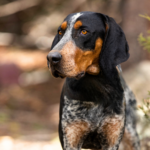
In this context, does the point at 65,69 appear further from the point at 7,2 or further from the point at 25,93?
the point at 7,2

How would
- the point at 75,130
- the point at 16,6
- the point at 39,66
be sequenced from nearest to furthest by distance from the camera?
1. the point at 75,130
2. the point at 39,66
3. the point at 16,6

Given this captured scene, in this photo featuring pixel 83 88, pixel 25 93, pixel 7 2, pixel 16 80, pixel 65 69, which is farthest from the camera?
pixel 7 2

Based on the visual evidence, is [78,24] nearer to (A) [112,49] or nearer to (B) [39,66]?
(A) [112,49]

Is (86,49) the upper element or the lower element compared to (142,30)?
upper

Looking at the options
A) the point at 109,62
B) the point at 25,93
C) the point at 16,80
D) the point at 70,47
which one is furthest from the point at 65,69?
the point at 16,80

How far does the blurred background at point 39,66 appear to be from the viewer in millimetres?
6676

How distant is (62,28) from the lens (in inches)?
127

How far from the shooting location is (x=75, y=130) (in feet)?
11.2

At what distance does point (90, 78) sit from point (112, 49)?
479 mm

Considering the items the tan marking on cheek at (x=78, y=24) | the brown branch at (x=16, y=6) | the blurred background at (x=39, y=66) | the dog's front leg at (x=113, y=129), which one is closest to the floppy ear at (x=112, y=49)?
the tan marking on cheek at (x=78, y=24)

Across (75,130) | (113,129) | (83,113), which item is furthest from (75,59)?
(113,129)

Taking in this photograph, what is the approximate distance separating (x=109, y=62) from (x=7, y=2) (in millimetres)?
13534

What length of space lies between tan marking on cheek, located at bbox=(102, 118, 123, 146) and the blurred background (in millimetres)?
473

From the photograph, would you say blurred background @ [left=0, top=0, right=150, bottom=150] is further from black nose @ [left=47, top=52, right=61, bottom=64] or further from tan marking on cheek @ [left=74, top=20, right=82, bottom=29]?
black nose @ [left=47, top=52, right=61, bottom=64]
